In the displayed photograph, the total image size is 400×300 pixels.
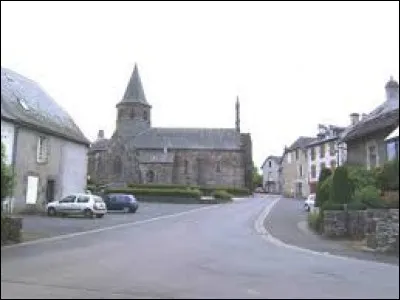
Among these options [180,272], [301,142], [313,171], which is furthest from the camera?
[301,142]

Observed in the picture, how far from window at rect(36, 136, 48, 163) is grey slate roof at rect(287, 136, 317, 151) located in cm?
5762

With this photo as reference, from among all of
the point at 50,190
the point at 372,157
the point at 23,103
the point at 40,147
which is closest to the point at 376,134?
the point at 372,157

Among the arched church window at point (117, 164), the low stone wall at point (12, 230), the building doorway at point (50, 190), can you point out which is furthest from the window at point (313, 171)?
the low stone wall at point (12, 230)

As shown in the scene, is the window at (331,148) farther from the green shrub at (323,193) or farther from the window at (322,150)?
the green shrub at (323,193)

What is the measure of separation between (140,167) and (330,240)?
67.4m

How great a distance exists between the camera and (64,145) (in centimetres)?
3962

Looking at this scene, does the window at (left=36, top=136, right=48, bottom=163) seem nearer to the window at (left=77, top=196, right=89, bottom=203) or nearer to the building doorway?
the building doorway

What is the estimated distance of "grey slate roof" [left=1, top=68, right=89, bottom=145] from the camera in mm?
34062

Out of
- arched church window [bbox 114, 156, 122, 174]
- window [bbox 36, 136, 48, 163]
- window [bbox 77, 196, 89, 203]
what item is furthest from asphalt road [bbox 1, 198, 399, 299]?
arched church window [bbox 114, 156, 122, 174]

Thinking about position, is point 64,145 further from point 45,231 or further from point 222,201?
point 222,201

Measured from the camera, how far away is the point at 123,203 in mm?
Answer: 42719

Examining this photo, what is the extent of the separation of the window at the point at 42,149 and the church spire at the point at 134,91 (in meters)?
60.6

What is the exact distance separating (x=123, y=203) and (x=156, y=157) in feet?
159

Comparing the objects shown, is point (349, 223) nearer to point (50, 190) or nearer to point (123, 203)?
point (50, 190)
